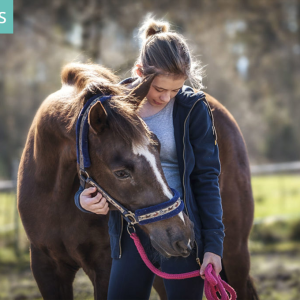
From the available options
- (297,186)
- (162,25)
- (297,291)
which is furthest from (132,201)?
(297,186)

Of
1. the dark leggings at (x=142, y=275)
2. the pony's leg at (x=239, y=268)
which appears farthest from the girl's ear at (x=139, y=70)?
the pony's leg at (x=239, y=268)

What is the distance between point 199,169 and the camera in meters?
2.00

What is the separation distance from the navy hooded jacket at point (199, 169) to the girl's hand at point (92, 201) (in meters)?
0.06

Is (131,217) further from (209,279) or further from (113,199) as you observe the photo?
(209,279)

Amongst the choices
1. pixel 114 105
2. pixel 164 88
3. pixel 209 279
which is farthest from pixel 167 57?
pixel 209 279

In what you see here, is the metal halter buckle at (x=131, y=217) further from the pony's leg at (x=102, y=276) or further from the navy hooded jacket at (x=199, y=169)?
the pony's leg at (x=102, y=276)

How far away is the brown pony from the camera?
184cm

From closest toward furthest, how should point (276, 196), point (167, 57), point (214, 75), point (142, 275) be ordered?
1. point (167, 57)
2. point (142, 275)
3. point (276, 196)
4. point (214, 75)

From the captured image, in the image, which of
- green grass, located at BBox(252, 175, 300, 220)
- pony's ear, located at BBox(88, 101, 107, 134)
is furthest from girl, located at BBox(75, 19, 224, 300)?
green grass, located at BBox(252, 175, 300, 220)

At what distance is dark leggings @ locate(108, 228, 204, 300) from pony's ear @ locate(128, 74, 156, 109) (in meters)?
0.60

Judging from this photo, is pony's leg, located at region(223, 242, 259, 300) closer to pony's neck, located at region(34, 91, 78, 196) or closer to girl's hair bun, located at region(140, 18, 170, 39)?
pony's neck, located at region(34, 91, 78, 196)

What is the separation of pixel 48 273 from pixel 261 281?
279cm

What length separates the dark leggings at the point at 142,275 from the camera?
1.91 m

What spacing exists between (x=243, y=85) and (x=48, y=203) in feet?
52.1
